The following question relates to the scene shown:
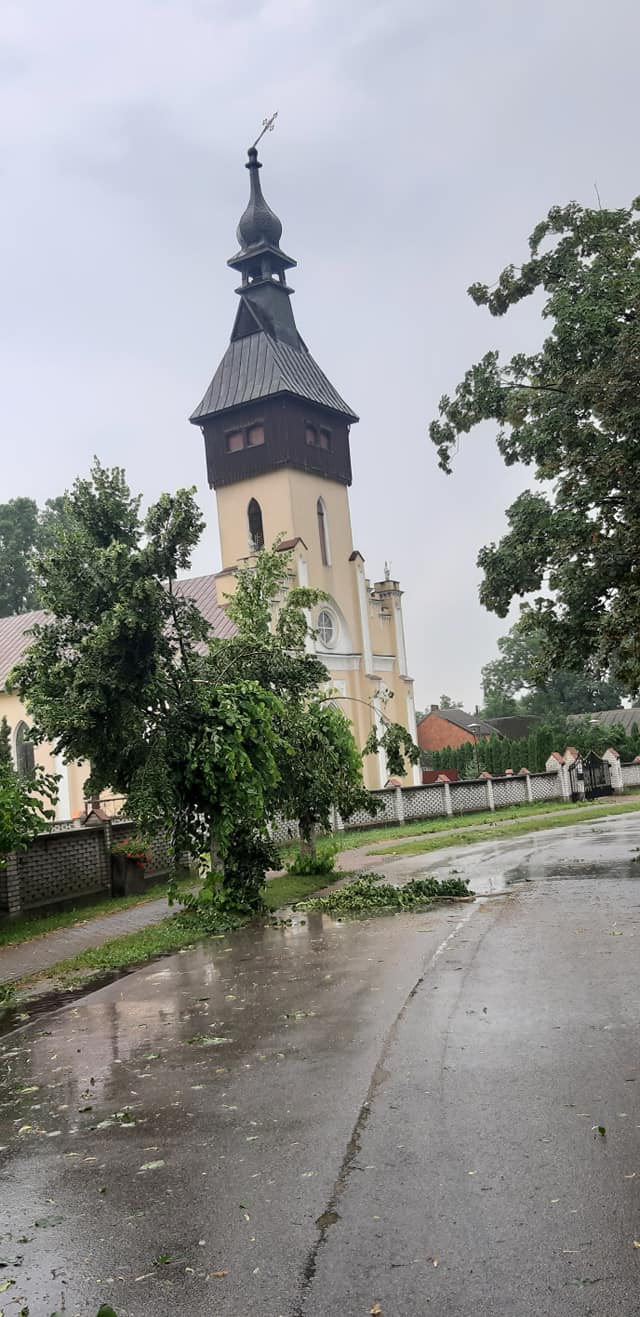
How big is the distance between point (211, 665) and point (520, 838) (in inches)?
447

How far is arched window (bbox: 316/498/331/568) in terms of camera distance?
4544cm

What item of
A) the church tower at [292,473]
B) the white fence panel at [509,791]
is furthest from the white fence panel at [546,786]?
the church tower at [292,473]

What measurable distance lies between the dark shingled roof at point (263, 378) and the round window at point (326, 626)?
30.1ft

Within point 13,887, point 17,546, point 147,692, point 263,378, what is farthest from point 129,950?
point 17,546

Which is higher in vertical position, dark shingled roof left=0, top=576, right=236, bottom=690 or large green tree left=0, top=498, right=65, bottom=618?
large green tree left=0, top=498, right=65, bottom=618

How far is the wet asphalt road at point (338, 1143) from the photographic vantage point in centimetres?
366

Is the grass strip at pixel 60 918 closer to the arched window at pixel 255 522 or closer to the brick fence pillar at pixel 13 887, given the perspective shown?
the brick fence pillar at pixel 13 887

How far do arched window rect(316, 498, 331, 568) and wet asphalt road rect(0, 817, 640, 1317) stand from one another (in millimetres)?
36357

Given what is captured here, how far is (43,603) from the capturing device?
13.7 m

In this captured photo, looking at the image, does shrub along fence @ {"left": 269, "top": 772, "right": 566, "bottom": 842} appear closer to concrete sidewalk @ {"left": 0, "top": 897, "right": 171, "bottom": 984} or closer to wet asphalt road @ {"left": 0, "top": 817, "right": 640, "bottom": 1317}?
concrete sidewalk @ {"left": 0, "top": 897, "right": 171, "bottom": 984}

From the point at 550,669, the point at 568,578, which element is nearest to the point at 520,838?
the point at 550,669

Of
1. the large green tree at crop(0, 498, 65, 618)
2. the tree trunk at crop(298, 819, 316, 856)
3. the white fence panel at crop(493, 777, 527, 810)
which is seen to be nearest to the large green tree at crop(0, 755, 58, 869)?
the tree trunk at crop(298, 819, 316, 856)

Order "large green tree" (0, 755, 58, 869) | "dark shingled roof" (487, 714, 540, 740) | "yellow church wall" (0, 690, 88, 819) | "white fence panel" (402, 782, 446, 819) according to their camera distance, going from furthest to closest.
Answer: "dark shingled roof" (487, 714, 540, 740), "yellow church wall" (0, 690, 88, 819), "white fence panel" (402, 782, 446, 819), "large green tree" (0, 755, 58, 869)

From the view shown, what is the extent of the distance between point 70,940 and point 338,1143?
31.7ft
